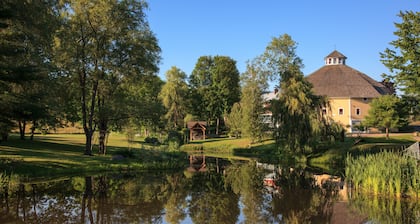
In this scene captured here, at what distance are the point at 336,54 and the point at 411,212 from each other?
52107 millimetres

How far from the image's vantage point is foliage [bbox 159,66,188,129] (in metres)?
59.8

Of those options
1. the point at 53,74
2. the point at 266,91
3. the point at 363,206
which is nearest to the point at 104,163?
the point at 53,74

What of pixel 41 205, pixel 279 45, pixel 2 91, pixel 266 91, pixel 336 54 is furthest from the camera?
pixel 336 54

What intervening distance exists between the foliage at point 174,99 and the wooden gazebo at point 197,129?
4.14 metres

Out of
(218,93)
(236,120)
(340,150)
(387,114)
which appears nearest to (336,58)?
(218,93)

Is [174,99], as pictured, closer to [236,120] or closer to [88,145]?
[236,120]

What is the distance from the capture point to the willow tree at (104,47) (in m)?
24.7

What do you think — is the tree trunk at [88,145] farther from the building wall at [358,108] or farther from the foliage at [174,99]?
the building wall at [358,108]

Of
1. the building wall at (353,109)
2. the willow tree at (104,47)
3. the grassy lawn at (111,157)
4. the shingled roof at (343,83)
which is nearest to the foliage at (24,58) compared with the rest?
the willow tree at (104,47)

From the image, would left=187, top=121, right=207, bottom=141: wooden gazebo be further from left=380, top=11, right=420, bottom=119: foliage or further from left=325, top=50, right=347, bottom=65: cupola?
left=380, top=11, right=420, bottom=119: foliage

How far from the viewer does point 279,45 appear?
43031 mm

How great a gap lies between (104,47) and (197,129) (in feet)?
101

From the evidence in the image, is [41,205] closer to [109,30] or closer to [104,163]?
[104,163]

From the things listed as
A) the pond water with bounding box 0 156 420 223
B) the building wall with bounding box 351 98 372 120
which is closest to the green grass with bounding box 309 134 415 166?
the pond water with bounding box 0 156 420 223
